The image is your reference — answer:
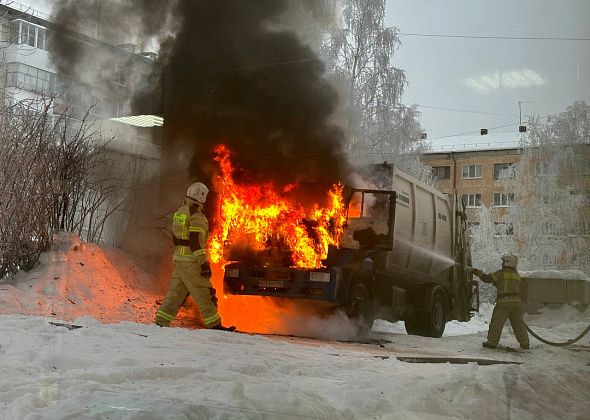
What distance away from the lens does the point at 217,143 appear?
7988 mm

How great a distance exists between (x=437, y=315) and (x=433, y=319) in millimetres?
107

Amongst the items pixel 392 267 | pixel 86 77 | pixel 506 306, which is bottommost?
pixel 506 306

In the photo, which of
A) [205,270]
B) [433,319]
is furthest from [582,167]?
[205,270]

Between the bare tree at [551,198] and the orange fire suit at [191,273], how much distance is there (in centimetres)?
337

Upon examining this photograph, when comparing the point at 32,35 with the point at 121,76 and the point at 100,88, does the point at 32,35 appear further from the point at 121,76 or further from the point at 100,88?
the point at 121,76

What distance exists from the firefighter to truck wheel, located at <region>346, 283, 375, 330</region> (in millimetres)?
1396

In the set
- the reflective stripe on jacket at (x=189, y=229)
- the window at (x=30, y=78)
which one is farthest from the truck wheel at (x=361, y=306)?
the window at (x=30, y=78)

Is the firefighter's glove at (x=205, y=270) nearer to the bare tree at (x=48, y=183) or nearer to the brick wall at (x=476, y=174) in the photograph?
the bare tree at (x=48, y=183)

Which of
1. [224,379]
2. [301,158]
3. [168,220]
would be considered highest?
[301,158]

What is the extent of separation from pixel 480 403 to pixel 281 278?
12.2ft

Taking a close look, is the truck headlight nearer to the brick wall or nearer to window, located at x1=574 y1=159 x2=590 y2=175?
the brick wall

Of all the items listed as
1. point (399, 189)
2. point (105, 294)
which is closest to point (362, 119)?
point (399, 189)

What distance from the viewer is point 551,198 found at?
4.27m

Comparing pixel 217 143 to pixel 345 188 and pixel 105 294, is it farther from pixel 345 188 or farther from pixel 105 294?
pixel 105 294
